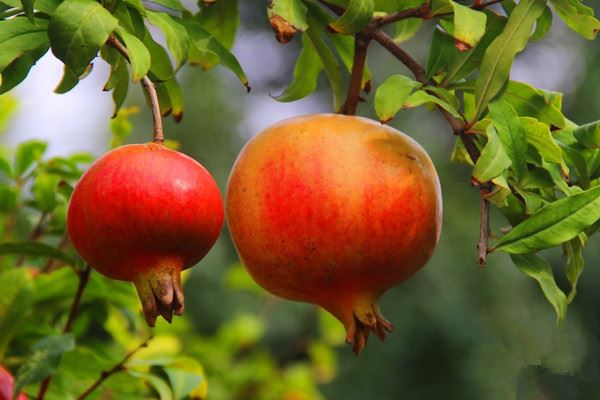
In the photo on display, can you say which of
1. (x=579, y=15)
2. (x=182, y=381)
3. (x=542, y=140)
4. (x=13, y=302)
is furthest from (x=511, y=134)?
(x=13, y=302)

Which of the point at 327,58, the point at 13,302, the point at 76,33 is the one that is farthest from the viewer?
the point at 13,302

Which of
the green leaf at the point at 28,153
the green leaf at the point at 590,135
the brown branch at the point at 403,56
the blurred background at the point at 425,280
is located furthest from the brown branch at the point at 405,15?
the blurred background at the point at 425,280

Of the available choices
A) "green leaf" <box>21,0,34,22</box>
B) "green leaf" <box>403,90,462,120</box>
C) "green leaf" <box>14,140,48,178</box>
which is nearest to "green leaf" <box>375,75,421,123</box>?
"green leaf" <box>403,90,462,120</box>

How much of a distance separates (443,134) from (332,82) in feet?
17.8

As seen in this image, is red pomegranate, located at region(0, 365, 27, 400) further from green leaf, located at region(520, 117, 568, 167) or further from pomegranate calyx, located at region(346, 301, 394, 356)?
green leaf, located at region(520, 117, 568, 167)

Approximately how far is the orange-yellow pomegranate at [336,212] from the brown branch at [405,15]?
4.3 inches

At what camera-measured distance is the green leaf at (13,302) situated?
123 centimetres

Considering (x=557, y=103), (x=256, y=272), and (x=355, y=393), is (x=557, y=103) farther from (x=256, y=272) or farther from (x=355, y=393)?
(x=355, y=393)

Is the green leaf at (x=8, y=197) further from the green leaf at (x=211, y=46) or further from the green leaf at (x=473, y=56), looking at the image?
the green leaf at (x=473, y=56)

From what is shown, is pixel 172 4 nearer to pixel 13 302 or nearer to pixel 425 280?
pixel 13 302

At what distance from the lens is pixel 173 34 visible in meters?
0.92

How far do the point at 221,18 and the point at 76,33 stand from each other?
0.40 metres

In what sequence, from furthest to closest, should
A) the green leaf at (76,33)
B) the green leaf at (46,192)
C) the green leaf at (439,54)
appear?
the green leaf at (46,192) → the green leaf at (439,54) → the green leaf at (76,33)

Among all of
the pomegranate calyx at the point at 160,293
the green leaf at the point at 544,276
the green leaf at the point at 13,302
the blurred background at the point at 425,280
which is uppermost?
the pomegranate calyx at the point at 160,293
